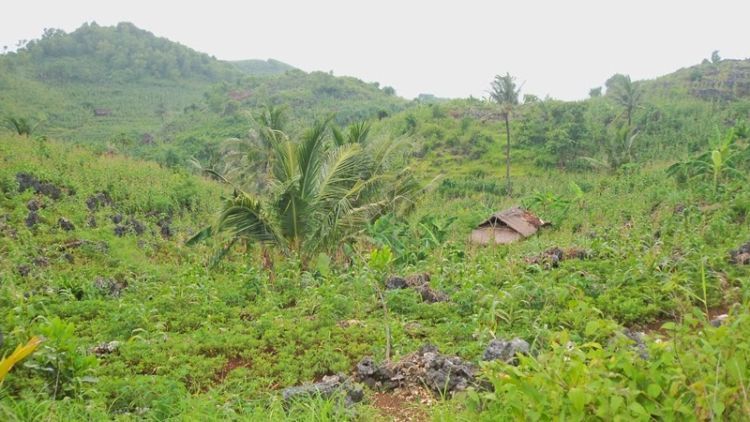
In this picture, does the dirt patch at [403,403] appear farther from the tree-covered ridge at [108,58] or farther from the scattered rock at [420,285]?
the tree-covered ridge at [108,58]

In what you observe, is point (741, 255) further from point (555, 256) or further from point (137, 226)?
point (137, 226)

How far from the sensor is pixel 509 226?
44.1 ft

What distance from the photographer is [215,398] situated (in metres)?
3.62

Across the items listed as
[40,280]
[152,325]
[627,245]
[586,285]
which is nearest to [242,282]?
[152,325]

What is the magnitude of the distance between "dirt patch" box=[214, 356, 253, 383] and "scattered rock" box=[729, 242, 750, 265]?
621 cm

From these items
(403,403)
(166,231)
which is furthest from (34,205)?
(403,403)

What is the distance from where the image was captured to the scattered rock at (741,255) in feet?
22.1

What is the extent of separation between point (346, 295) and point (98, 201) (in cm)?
938

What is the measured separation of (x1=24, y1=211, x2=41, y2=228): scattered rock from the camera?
10605 mm

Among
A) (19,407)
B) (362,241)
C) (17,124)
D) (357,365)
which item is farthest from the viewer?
(17,124)

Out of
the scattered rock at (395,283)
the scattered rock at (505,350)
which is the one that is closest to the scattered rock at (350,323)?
the scattered rock at (395,283)

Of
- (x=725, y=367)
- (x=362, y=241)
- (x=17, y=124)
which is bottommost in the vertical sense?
(x=362, y=241)

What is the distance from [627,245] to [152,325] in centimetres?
694

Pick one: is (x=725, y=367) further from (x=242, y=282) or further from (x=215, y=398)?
(x=242, y=282)
